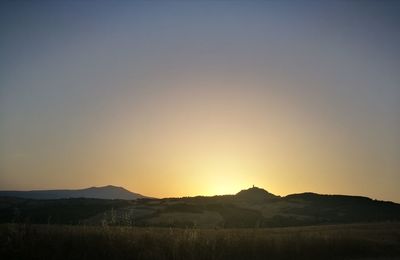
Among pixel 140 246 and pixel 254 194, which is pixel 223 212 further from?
pixel 140 246

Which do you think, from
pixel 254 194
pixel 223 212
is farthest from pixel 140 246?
pixel 254 194

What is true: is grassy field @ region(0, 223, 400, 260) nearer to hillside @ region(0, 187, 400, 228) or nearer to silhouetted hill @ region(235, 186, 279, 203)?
hillside @ region(0, 187, 400, 228)

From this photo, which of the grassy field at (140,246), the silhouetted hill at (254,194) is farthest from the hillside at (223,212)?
the grassy field at (140,246)

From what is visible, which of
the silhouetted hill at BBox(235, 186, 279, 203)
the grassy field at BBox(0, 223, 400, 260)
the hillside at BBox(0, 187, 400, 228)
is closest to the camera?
the grassy field at BBox(0, 223, 400, 260)

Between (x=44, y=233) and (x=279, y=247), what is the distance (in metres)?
8.03

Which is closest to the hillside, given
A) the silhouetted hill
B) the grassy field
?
the silhouetted hill

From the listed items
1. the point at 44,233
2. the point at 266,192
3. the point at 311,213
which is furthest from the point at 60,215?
the point at 266,192

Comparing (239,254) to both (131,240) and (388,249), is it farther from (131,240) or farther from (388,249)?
(388,249)

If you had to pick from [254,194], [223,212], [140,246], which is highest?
[254,194]

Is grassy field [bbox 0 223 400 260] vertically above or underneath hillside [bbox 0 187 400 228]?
underneath

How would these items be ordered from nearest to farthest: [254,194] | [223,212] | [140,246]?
[140,246] < [223,212] < [254,194]

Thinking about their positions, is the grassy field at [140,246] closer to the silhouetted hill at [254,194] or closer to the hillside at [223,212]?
the hillside at [223,212]

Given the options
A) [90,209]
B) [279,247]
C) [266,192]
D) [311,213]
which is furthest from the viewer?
[266,192]

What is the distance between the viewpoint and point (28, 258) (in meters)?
10.9
